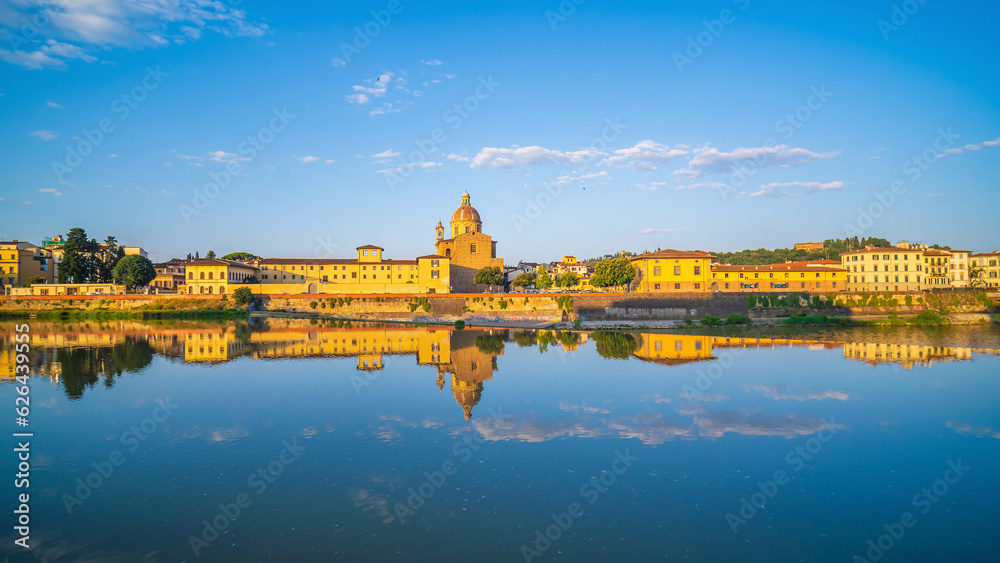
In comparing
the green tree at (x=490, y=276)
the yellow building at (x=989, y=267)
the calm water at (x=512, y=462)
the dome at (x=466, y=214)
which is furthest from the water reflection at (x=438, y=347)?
the yellow building at (x=989, y=267)

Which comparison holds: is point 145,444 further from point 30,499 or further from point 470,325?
point 470,325

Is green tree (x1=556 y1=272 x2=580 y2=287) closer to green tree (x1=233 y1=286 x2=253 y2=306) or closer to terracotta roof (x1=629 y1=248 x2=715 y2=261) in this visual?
terracotta roof (x1=629 y1=248 x2=715 y2=261)

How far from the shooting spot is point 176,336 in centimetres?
3822

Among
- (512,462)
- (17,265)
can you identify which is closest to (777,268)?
(512,462)

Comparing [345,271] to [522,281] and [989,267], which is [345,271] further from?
[989,267]

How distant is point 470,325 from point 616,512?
38204 mm

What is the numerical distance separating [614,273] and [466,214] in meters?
24.0

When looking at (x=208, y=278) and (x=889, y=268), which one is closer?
(x=208, y=278)

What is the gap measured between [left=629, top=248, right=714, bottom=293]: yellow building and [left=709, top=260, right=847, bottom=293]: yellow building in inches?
268

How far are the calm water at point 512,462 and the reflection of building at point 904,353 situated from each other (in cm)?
158

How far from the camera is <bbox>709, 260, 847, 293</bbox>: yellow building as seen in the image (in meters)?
60.2

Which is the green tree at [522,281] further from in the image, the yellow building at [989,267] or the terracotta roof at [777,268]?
the yellow building at [989,267]

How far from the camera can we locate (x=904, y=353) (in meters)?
29.1

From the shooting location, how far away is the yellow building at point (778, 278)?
60156mm
